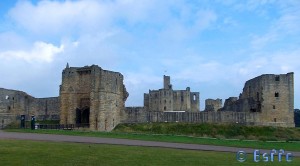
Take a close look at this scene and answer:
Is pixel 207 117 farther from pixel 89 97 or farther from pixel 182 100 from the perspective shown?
pixel 182 100

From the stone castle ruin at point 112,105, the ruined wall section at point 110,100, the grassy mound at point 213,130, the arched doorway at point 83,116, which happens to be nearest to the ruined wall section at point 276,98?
the stone castle ruin at point 112,105

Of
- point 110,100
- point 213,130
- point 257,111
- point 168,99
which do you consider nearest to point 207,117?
point 213,130

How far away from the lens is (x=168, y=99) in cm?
9575

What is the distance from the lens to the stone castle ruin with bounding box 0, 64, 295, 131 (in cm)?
4669

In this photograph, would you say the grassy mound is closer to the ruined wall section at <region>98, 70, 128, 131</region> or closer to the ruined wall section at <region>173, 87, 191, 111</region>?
the ruined wall section at <region>98, 70, 128, 131</region>

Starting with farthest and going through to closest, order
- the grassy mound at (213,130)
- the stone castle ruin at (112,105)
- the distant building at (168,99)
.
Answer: the distant building at (168,99), the stone castle ruin at (112,105), the grassy mound at (213,130)

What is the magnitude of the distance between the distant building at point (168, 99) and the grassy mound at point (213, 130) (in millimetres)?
44977

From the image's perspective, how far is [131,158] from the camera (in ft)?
56.1

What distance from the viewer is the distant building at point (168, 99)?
3757 inches

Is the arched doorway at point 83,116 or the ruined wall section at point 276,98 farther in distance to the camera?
the ruined wall section at point 276,98

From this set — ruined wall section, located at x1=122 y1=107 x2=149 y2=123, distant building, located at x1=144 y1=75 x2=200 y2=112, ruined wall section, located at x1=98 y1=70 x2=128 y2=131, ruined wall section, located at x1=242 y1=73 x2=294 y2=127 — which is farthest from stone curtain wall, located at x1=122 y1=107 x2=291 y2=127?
distant building, located at x1=144 y1=75 x2=200 y2=112

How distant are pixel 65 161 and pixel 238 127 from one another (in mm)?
36517

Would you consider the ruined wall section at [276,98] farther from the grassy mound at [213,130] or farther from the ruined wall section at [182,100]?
the ruined wall section at [182,100]

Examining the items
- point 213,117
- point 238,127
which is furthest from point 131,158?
point 213,117
